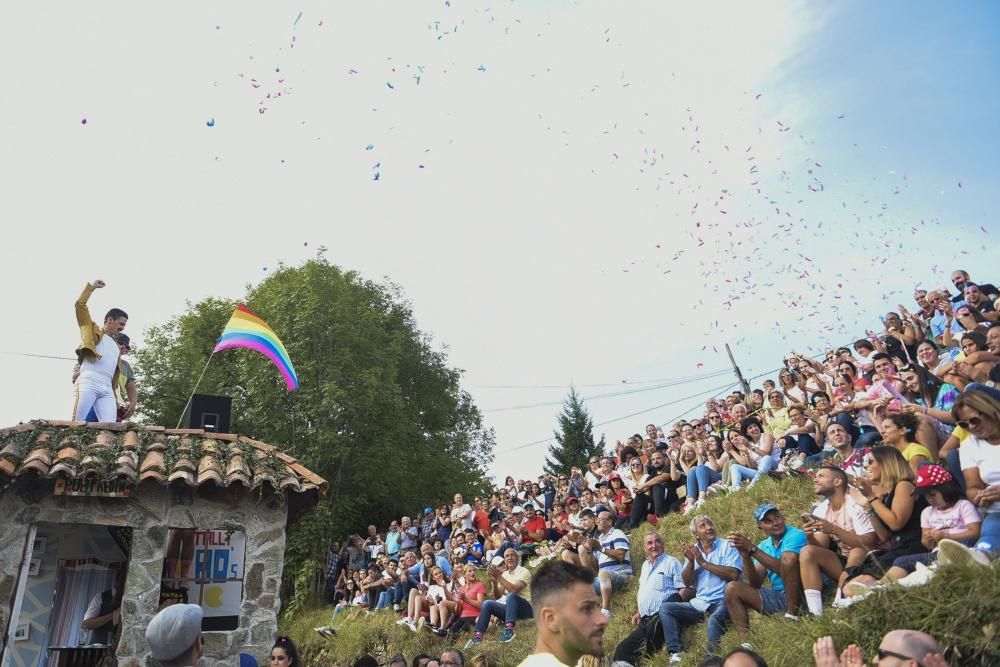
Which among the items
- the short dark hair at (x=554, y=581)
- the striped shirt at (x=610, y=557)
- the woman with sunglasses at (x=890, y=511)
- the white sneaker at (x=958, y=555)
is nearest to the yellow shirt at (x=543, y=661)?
the short dark hair at (x=554, y=581)

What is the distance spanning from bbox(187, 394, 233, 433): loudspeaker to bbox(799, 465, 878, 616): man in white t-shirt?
7661mm

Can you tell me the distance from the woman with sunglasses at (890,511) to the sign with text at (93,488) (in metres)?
7.38

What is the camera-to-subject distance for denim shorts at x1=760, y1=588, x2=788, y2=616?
6500mm

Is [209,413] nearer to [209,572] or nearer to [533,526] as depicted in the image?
[209,572]

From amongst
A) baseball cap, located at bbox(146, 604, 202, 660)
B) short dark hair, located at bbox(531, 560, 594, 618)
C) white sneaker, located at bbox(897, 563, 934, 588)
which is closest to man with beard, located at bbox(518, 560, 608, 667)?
short dark hair, located at bbox(531, 560, 594, 618)

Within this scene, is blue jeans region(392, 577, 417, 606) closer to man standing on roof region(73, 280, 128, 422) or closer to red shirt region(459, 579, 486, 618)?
red shirt region(459, 579, 486, 618)

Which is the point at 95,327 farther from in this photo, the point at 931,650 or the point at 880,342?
the point at 880,342

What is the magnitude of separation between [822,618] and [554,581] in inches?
123

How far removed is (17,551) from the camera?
809 cm

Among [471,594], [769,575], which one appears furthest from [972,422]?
[471,594]

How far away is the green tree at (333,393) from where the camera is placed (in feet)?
70.7

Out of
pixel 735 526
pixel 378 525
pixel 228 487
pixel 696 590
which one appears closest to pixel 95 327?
pixel 228 487

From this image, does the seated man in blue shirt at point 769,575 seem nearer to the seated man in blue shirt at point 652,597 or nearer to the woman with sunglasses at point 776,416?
the seated man in blue shirt at point 652,597

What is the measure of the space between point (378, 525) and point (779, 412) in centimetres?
1642
